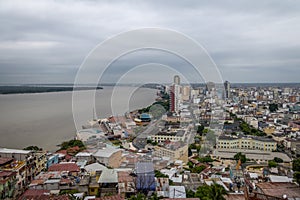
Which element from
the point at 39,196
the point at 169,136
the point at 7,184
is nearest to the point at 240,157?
the point at 169,136

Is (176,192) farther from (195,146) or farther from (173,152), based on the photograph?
(195,146)

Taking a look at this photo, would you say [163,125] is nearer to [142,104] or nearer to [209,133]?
[209,133]

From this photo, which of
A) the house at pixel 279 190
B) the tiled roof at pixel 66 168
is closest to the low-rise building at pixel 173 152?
the tiled roof at pixel 66 168

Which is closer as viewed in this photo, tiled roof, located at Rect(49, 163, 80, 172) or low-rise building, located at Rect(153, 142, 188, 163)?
tiled roof, located at Rect(49, 163, 80, 172)

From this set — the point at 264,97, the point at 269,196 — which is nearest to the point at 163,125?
the point at 269,196

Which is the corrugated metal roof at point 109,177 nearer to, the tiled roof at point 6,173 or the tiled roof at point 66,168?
the tiled roof at point 66,168

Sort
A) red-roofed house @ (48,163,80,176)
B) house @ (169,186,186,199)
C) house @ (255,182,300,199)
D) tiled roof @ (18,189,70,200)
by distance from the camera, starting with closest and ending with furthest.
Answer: house @ (255,182,300,199) < tiled roof @ (18,189,70,200) < house @ (169,186,186,199) < red-roofed house @ (48,163,80,176)

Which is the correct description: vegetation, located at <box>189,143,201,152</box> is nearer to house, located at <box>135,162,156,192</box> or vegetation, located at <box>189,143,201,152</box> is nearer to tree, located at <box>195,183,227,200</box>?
house, located at <box>135,162,156,192</box>

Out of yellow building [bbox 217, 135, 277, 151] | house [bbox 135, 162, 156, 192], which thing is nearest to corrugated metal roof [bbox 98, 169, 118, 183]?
house [bbox 135, 162, 156, 192]

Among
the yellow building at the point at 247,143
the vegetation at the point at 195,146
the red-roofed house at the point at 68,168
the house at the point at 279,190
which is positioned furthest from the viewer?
the yellow building at the point at 247,143
